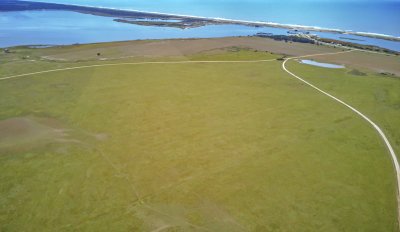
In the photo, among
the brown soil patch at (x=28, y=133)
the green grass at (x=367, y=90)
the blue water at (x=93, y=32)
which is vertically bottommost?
the brown soil patch at (x=28, y=133)

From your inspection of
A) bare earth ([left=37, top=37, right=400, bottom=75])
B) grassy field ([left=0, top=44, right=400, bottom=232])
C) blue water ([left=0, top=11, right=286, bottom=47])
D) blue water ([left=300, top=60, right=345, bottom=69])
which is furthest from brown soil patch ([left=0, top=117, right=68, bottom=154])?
blue water ([left=0, top=11, right=286, bottom=47])

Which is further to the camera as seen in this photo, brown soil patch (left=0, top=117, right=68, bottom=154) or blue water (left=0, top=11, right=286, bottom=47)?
blue water (left=0, top=11, right=286, bottom=47)

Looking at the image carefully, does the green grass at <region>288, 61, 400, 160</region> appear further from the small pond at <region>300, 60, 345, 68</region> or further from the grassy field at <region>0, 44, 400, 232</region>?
the small pond at <region>300, 60, 345, 68</region>

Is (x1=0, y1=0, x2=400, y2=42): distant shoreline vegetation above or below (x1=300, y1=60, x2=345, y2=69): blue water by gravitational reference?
above

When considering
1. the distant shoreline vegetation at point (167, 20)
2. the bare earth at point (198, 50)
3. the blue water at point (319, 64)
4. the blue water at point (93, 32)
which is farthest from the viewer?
the distant shoreline vegetation at point (167, 20)

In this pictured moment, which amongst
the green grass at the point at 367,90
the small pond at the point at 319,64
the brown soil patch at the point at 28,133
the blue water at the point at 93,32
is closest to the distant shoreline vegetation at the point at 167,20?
the blue water at the point at 93,32

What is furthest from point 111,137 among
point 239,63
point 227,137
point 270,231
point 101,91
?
point 239,63

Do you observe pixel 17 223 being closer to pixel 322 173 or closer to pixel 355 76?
pixel 322 173

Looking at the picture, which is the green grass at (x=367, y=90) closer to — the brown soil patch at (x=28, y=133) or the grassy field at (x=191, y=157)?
the grassy field at (x=191, y=157)

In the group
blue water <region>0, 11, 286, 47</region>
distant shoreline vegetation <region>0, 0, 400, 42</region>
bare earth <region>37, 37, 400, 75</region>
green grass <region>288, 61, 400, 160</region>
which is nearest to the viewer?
green grass <region>288, 61, 400, 160</region>
